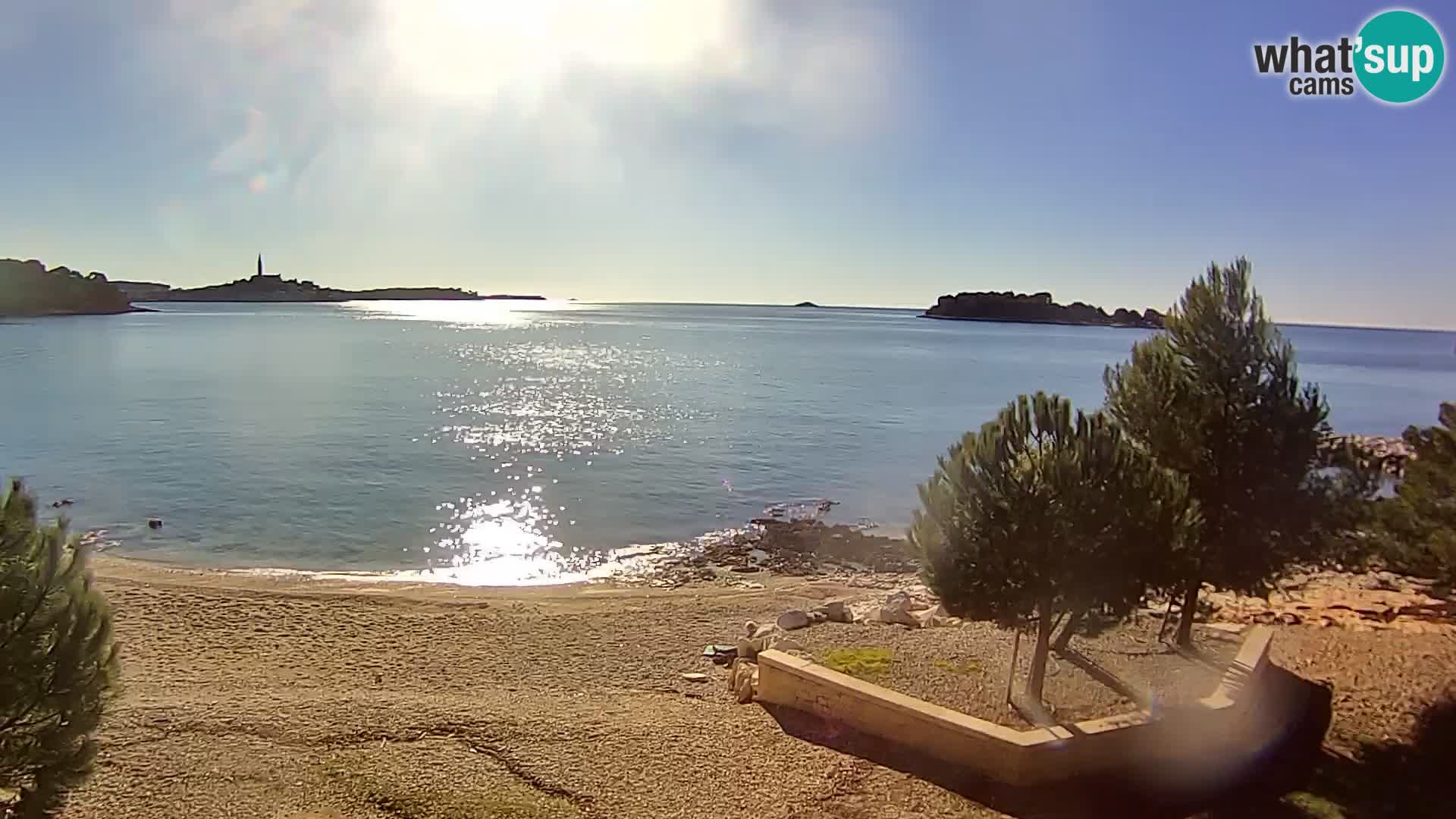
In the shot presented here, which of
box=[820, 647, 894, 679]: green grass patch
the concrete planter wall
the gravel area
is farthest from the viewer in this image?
box=[820, 647, 894, 679]: green grass patch

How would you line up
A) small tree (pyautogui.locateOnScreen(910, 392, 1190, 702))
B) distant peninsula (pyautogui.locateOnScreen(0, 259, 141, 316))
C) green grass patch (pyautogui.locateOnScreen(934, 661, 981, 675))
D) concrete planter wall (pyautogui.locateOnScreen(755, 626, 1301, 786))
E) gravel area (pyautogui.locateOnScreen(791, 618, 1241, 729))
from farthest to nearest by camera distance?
distant peninsula (pyautogui.locateOnScreen(0, 259, 141, 316)), green grass patch (pyautogui.locateOnScreen(934, 661, 981, 675)), gravel area (pyautogui.locateOnScreen(791, 618, 1241, 729)), small tree (pyautogui.locateOnScreen(910, 392, 1190, 702)), concrete planter wall (pyautogui.locateOnScreen(755, 626, 1301, 786))

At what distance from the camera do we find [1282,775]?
8.27 metres

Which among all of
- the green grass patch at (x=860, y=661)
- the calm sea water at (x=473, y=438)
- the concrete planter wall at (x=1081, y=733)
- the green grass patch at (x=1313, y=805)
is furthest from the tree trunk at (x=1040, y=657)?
the calm sea water at (x=473, y=438)

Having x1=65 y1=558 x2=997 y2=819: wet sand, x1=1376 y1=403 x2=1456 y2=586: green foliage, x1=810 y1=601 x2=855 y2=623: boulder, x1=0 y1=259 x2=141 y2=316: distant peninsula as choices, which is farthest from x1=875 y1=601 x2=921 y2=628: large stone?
x1=0 y1=259 x2=141 y2=316: distant peninsula

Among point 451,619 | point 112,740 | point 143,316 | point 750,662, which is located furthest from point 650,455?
point 143,316

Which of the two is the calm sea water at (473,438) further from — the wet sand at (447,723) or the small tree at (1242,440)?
the small tree at (1242,440)

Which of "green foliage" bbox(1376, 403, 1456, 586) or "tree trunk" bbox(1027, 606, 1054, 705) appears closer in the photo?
"tree trunk" bbox(1027, 606, 1054, 705)

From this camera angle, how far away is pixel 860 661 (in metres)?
10.4

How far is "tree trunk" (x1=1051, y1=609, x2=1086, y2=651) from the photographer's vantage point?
8648 mm

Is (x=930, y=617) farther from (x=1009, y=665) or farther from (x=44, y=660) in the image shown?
(x=44, y=660)

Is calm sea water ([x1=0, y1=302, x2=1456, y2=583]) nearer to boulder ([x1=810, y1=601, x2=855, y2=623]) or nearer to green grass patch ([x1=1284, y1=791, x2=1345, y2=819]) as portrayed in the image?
boulder ([x1=810, y1=601, x2=855, y2=623])

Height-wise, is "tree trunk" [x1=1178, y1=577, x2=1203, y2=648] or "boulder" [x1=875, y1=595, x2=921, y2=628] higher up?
"tree trunk" [x1=1178, y1=577, x2=1203, y2=648]

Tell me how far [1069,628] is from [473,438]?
36205 millimetres

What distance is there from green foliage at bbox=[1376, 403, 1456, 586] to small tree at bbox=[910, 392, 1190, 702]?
3.64 meters
